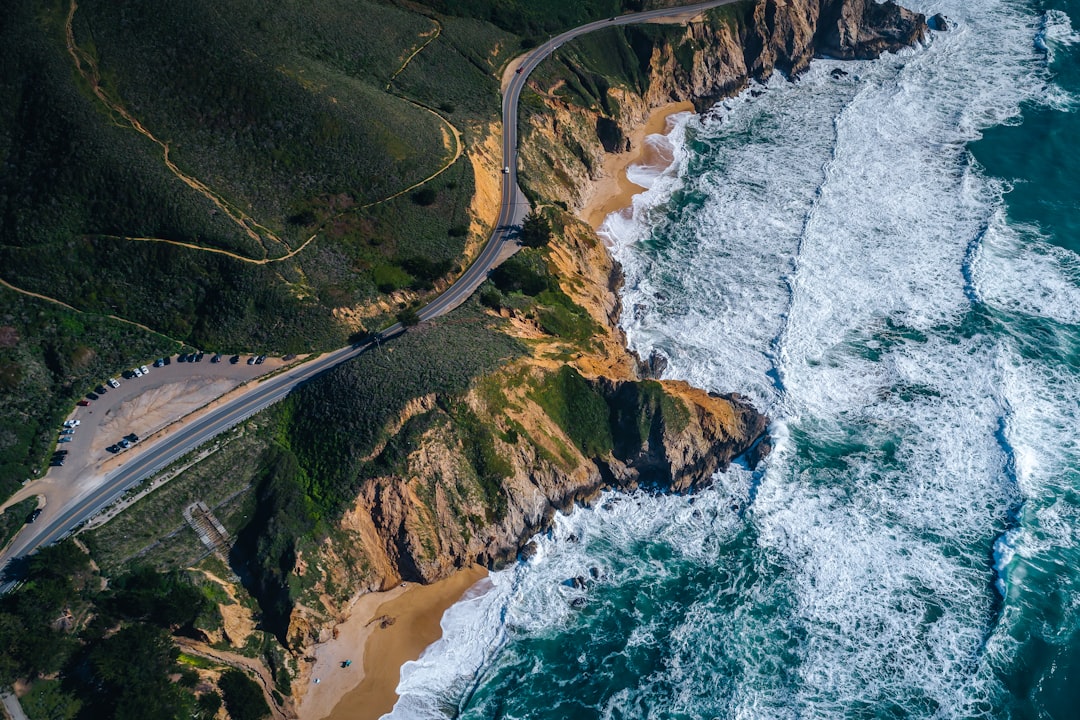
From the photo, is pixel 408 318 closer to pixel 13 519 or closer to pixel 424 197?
pixel 424 197

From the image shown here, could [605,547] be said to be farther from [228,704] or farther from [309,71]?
[309,71]

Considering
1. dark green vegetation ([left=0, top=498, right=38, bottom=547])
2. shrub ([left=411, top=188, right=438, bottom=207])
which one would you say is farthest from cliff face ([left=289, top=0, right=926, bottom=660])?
dark green vegetation ([left=0, top=498, right=38, bottom=547])

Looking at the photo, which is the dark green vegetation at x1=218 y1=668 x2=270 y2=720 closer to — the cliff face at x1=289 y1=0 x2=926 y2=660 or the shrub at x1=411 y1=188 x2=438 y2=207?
the cliff face at x1=289 y1=0 x2=926 y2=660

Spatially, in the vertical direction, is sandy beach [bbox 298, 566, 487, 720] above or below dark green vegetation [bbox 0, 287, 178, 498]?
below

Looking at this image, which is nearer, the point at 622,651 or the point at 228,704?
the point at 228,704

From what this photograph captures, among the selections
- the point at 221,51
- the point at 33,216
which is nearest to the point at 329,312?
the point at 33,216

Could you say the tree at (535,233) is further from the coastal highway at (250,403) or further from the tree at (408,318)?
the tree at (408,318)

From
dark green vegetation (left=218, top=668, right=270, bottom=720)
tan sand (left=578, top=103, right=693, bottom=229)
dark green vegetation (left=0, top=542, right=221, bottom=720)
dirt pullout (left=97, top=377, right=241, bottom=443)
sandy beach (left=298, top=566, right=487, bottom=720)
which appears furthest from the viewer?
tan sand (left=578, top=103, right=693, bottom=229)
